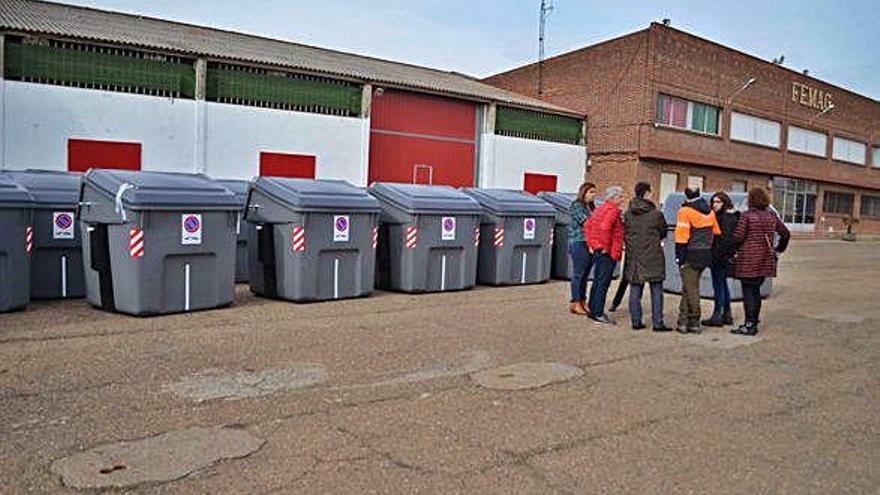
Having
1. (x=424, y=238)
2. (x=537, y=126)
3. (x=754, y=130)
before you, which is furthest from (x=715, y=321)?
(x=754, y=130)

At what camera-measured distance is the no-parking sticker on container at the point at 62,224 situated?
8.86 meters

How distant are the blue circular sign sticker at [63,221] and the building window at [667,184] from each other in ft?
79.1

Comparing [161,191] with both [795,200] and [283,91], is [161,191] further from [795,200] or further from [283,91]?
[795,200]

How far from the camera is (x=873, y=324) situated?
988 centimetres

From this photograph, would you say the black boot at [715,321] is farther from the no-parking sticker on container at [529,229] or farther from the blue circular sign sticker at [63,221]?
the blue circular sign sticker at [63,221]

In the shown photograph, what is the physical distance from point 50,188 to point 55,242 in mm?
676

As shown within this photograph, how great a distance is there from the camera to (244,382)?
565 cm

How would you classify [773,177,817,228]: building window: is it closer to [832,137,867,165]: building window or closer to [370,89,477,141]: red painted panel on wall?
[832,137,867,165]: building window

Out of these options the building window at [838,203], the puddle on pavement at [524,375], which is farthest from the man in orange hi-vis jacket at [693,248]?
the building window at [838,203]

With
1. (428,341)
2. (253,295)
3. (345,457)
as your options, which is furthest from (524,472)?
(253,295)

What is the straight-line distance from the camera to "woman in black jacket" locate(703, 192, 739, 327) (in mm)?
8922

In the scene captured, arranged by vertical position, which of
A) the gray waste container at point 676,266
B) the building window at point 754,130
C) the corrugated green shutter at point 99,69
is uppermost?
the building window at point 754,130

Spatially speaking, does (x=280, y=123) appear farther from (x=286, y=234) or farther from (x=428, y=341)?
(x=428, y=341)

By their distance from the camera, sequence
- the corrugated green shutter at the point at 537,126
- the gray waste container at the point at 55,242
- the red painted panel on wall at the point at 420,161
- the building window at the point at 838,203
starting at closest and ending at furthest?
the gray waste container at the point at 55,242, the red painted panel on wall at the point at 420,161, the corrugated green shutter at the point at 537,126, the building window at the point at 838,203
